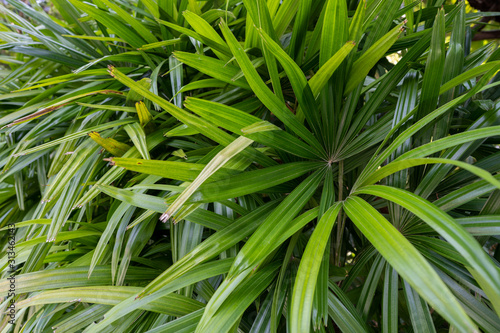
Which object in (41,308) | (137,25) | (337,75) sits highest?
(137,25)

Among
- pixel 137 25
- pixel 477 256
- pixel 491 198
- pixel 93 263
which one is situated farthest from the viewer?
pixel 137 25

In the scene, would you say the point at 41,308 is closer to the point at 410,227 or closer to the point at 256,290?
the point at 256,290

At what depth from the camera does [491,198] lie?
1.50 feet

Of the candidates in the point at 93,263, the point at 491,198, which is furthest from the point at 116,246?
the point at 491,198

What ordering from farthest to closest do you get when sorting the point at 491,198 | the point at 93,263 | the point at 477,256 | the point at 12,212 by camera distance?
the point at 12,212 < the point at 93,263 < the point at 491,198 < the point at 477,256

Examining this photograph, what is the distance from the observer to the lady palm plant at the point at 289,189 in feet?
1.30

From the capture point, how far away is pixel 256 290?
1.58ft

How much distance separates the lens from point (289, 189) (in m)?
0.55

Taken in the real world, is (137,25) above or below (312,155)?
above

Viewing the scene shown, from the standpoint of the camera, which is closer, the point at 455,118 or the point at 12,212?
the point at 455,118

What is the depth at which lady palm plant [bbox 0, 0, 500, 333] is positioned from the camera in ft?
1.30

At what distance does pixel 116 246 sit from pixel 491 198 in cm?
61

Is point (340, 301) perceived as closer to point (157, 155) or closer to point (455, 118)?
point (455, 118)

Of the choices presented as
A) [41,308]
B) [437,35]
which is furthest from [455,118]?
[41,308]
